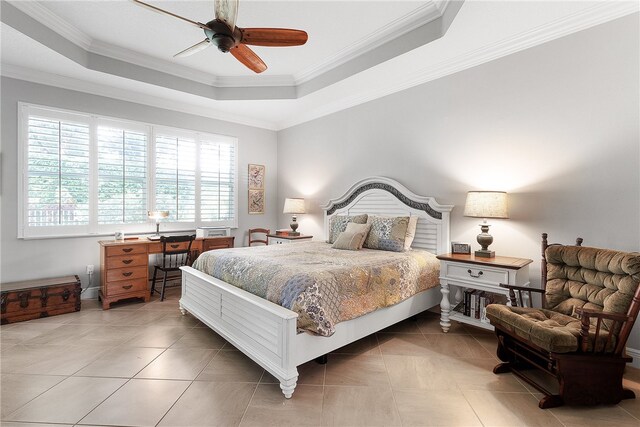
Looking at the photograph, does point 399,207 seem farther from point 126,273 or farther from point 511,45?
point 126,273

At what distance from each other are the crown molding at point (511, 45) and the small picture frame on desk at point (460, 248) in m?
1.97

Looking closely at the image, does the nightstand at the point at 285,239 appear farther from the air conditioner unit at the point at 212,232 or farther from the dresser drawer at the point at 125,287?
the dresser drawer at the point at 125,287

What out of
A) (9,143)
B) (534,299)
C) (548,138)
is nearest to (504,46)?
(548,138)

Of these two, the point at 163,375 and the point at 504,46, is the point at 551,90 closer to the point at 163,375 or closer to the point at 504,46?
the point at 504,46

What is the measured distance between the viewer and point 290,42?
225cm

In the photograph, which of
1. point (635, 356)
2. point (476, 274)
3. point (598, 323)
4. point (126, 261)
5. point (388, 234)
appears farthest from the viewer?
point (126, 261)

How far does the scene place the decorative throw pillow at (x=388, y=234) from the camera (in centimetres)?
348

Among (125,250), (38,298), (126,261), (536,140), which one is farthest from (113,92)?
(536,140)

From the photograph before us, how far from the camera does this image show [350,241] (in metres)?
3.58

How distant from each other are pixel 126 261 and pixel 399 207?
142 inches

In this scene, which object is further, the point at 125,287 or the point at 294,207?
the point at 294,207

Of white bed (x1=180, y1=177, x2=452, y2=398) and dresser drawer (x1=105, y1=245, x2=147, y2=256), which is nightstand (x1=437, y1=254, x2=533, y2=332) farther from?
dresser drawer (x1=105, y1=245, x2=147, y2=256)

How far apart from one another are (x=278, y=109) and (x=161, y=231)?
2710mm

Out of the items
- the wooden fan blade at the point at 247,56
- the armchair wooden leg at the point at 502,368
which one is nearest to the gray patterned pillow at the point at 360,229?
the armchair wooden leg at the point at 502,368
